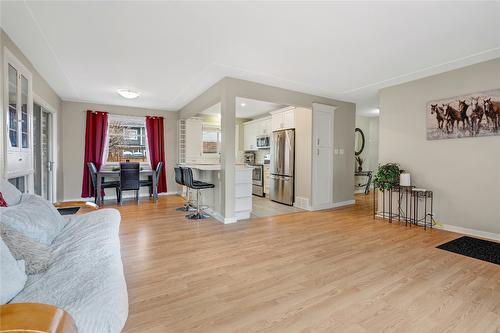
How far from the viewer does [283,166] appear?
5.67 metres

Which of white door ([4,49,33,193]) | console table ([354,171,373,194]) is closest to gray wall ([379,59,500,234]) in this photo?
console table ([354,171,373,194])

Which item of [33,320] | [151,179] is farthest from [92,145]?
[33,320]

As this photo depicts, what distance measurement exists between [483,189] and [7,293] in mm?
4881

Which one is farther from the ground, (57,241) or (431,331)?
(57,241)

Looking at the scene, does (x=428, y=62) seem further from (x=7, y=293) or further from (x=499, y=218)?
(x=7, y=293)

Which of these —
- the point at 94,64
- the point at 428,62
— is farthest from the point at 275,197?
the point at 94,64

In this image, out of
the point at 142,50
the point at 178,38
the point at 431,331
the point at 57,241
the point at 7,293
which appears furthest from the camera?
the point at 142,50

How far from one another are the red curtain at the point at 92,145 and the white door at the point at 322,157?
524 cm

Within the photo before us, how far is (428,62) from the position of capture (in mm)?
3342

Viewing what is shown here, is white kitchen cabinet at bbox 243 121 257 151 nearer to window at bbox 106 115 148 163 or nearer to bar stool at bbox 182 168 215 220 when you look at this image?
window at bbox 106 115 148 163

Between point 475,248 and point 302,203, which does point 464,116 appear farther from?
point 302,203

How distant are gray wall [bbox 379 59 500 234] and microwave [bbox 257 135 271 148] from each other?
288cm

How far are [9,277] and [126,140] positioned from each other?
20.5ft

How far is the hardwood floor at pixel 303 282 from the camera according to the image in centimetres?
161
